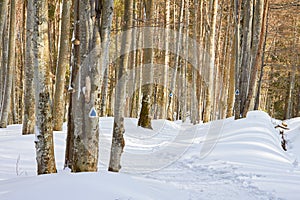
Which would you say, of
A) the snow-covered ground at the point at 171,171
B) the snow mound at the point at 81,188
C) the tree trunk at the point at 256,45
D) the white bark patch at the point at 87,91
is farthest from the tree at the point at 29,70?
the tree trunk at the point at 256,45

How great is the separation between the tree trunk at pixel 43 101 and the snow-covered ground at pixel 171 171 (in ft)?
1.48

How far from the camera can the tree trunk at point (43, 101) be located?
15.2 feet

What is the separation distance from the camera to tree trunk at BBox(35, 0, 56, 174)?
464 centimetres

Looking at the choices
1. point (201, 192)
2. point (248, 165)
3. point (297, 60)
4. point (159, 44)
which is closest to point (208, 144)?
point (248, 165)

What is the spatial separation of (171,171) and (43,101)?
317 centimetres

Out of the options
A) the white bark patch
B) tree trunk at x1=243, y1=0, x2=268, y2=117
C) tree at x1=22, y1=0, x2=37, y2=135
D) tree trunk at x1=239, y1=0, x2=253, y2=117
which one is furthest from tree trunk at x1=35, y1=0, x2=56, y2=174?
tree trunk at x1=243, y1=0, x2=268, y2=117

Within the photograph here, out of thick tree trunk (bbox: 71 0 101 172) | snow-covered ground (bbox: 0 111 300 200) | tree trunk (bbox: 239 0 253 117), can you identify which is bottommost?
snow-covered ground (bbox: 0 111 300 200)

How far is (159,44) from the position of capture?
2153 centimetres

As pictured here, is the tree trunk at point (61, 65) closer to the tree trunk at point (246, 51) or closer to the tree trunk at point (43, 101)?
the tree trunk at point (43, 101)

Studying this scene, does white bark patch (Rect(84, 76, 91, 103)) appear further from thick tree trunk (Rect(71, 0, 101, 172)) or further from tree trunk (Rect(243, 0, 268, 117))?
tree trunk (Rect(243, 0, 268, 117))

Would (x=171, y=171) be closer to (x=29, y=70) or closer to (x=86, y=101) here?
(x=86, y=101)

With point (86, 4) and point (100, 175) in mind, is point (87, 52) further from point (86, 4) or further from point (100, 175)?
point (100, 175)

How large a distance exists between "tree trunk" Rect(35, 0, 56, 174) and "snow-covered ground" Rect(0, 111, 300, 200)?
1.48 feet

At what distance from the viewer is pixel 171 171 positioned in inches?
257
